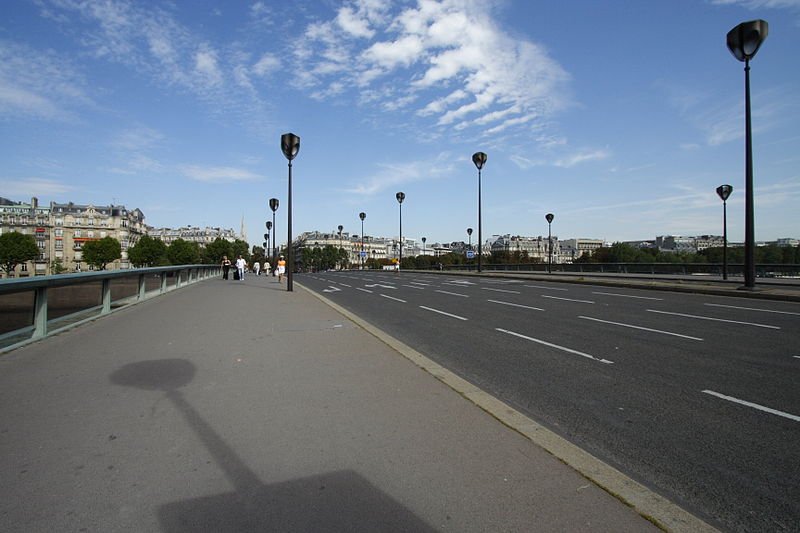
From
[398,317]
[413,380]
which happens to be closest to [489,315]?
[398,317]

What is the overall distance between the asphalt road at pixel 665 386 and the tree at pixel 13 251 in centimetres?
10333

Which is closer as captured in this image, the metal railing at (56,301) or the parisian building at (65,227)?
the metal railing at (56,301)

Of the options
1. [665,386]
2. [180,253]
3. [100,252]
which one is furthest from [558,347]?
[180,253]

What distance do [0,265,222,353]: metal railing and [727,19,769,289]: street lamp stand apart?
Result: 19136 millimetres

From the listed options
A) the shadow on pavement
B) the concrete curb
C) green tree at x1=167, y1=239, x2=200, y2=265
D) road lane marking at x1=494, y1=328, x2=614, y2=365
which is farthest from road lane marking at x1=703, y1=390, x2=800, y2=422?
green tree at x1=167, y1=239, x2=200, y2=265

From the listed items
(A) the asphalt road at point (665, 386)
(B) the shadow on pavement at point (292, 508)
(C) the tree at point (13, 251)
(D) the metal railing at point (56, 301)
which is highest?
(C) the tree at point (13, 251)

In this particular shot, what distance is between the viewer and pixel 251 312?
1188 centimetres

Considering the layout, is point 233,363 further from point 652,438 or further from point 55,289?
point 652,438

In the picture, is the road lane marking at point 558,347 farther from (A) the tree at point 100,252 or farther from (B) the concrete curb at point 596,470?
(A) the tree at point 100,252

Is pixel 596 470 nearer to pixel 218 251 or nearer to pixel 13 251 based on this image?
pixel 13 251

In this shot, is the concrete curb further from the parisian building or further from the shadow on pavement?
the parisian building

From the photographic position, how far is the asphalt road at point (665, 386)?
3.15 m

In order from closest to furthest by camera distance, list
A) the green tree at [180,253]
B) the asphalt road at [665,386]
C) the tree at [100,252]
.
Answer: the asphalt road at [665,386]
the tree at [100,252]
the green tree at [180,253]

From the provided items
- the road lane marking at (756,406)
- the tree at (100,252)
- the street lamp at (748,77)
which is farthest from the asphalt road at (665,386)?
the tree at (100,252)
